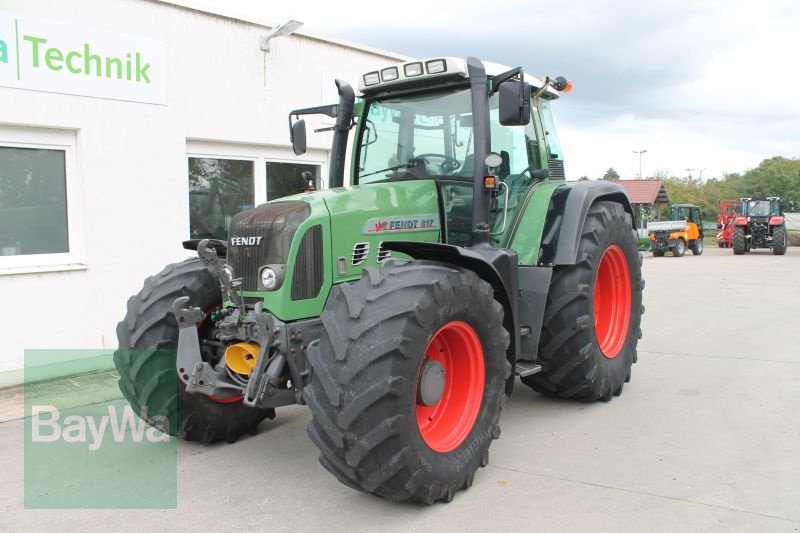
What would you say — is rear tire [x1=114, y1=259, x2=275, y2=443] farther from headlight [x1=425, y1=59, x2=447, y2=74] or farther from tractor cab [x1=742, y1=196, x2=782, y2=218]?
tractor cab [x1=742, y1=196, x2=782, y2=218]

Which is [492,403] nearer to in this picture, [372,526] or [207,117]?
[372,526]

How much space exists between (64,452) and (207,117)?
4.40 metres

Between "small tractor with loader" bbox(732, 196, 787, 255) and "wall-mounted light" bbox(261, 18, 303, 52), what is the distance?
22.4 m

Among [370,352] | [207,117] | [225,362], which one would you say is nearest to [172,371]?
[225,362]

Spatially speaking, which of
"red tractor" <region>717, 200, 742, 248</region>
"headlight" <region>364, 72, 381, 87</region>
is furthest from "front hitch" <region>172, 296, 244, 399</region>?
"red tractor" <region>717, 200, 742, 248</region>

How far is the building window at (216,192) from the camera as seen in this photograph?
7.93 m

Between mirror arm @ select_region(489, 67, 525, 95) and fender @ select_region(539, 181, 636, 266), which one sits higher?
mirror arm @ select_region(489, 67, 525, 95)

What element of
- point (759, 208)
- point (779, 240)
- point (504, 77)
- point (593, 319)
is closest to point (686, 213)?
point (759, 208)

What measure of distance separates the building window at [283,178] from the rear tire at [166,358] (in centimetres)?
431

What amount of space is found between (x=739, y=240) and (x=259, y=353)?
85.0 feet

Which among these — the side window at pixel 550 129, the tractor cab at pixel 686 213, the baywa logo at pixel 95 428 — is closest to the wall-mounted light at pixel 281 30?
the side window at pixel 550 129

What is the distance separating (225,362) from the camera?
152 inches

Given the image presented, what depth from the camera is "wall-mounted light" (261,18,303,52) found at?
26.1 feet

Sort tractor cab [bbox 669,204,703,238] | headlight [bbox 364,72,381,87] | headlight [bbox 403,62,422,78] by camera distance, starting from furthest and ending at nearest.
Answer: tractor cab [bbox 669,204,703,238] → headlight [bbox 364,72,381,87] → headlight [bbox 403,62,422,78]
